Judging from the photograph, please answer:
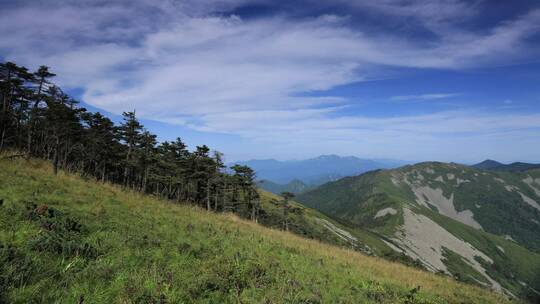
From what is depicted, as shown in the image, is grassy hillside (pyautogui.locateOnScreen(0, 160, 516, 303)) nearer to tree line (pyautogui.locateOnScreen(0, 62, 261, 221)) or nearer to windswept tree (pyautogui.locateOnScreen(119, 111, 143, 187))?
tree line (pyautogui.locateOnScreen(0, 62, 261, 221))

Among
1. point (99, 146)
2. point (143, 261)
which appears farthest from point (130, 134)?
point (143, 261)

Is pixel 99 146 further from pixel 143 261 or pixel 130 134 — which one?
pixel 143 261

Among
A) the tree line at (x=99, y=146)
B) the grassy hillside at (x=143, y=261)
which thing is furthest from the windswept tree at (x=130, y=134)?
the grassy hillside at (x=143, y=261)

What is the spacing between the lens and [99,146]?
5319cm

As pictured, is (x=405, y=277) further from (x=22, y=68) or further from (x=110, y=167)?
(x=110, y=167)

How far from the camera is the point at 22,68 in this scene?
150 feet

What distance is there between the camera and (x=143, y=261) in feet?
27.5

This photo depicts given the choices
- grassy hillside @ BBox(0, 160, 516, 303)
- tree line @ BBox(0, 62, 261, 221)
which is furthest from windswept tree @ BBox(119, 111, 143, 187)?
grassy hillside @ BBox(0, 160, 516, 303)

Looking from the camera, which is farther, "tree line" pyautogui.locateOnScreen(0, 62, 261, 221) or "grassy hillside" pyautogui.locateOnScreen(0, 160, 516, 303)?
"tree line" pyautogui.locateOnScreen(0, 62, 261, 221)

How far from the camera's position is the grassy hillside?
20.4 ft

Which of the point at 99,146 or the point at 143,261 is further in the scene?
the point at 99,146

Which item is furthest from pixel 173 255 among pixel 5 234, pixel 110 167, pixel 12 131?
pixel 110 167

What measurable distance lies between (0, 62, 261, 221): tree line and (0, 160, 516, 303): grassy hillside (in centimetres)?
2148

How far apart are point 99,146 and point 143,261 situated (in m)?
52.2
